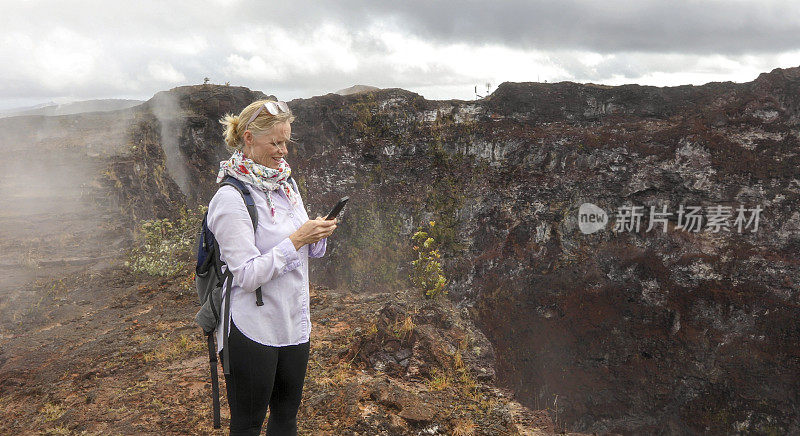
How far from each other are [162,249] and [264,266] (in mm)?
7522

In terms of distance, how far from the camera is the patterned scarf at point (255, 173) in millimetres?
1844

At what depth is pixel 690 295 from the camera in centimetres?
1745

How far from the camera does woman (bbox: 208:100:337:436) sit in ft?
5.76

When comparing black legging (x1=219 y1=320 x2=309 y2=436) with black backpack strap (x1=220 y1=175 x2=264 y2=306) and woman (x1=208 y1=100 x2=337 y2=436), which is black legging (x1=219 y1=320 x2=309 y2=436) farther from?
black backpack strap (x1=220 y1=175 x2=264 y2=306)

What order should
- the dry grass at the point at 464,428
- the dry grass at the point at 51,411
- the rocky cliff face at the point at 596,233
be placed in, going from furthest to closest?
the rocky cliff face at the point at 596,233 < the dry grass at the point at 51,411 < the dry grass at the point at 464,428

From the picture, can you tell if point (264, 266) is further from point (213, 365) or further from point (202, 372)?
point (202, 372)

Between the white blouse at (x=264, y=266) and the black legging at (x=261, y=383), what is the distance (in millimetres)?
45

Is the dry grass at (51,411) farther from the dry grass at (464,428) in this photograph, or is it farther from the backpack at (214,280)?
the dry grass at (464,428)

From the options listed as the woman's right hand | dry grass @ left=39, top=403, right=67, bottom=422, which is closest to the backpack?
the woman's right hand

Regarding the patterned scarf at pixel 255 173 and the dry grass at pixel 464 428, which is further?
the dry grass at pixel 464 428

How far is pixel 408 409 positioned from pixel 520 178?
52.5ft

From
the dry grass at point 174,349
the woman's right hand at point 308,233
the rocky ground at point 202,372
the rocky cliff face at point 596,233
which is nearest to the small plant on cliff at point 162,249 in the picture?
the rocky ground at point 202,372

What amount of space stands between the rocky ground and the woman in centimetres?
179

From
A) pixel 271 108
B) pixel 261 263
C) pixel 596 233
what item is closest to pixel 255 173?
pixel 271 108
